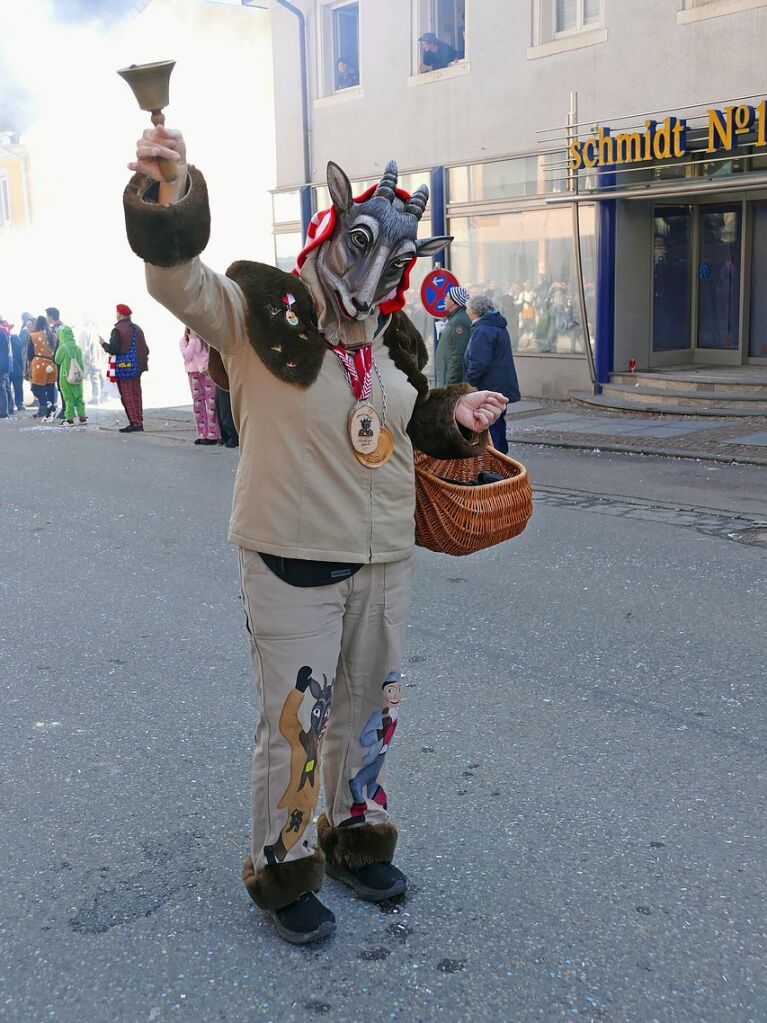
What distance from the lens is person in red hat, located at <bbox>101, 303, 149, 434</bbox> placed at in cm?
1503

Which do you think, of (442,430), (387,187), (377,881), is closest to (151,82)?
A: (387,187)

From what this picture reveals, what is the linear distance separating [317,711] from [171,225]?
123cm

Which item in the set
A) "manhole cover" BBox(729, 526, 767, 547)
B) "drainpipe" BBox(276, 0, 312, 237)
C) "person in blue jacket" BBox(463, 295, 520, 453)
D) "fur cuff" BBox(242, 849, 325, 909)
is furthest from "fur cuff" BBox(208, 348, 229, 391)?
"drainpipe" BBox(276, 0, 312, 237)

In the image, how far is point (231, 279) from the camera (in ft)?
8.75

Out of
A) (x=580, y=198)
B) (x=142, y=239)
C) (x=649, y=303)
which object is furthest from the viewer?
(x=649, y=303)

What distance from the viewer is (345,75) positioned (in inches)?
742

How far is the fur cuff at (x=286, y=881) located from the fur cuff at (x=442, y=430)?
1.14 m

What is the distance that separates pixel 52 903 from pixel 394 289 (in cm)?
189

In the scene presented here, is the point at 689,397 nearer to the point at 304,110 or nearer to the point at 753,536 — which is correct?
the point at 753,536

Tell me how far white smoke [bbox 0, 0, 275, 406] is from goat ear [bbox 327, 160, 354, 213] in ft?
59.5

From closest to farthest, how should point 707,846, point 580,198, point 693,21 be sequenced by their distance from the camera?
point 707,846 → point 693,21 → point 580,198

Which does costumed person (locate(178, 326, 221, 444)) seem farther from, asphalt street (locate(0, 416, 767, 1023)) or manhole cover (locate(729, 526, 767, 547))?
manhole cover (locate(729, 526, 767, 547))

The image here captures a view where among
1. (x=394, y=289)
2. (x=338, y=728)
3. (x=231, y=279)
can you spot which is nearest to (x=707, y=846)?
(x=338, y=728)

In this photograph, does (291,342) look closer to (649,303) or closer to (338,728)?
(338,728)
